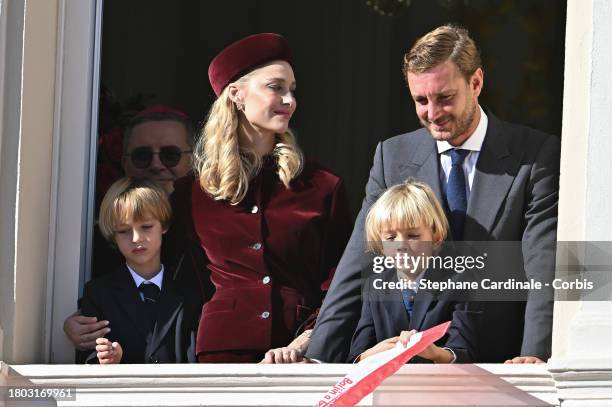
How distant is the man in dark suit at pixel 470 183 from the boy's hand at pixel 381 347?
15cm

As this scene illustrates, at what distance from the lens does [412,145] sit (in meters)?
7.85

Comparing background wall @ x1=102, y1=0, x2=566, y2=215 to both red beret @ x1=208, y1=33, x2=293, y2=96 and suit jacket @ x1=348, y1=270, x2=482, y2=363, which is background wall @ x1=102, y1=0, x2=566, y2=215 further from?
suit jacket @ x1=348, y1=270, x2=482, y2=363

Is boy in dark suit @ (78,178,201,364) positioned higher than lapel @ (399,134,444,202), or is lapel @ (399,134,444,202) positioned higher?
lapel @ (399,134,444,202)

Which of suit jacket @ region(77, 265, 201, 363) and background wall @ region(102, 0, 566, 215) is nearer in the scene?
suit jacket @ region(77, 265, 201, 363)

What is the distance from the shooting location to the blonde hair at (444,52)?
771 cm

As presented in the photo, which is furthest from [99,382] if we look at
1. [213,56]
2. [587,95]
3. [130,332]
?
[587,95]

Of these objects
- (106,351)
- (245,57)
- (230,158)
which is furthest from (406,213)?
(106,351)

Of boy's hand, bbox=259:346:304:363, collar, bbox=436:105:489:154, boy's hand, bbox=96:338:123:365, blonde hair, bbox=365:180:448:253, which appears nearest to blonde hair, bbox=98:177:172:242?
boy's hand, bbox=96:338:123:365

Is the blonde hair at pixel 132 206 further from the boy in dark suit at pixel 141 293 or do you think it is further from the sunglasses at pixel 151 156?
the sunglasses at pixel 151 156

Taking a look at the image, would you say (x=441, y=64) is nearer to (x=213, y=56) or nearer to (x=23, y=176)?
(x=213, y=56)

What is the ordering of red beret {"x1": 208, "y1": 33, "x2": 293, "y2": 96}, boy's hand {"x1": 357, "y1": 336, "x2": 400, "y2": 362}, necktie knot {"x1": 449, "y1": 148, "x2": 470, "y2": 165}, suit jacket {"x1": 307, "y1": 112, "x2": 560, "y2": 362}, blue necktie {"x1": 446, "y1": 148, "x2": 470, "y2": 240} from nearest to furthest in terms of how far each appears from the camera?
boy's hand {"x1": 357, "y1": 336, "x2": 400, "y2": 362} < suit jacket {"x1": 307, "y1": 112, "x2": 560, "y2": 362} < blue necktie {"x1": 446, "y1": 148, "x2": 470, "y2": 240} < necktie knot {"x1": 449, "y1": 148, "x2": 470, "y2": 165} < red beret {"x1": 208, "y1": 33, "x2": 293, "y2": 96}

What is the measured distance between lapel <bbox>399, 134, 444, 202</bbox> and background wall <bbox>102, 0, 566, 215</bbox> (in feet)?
0.67

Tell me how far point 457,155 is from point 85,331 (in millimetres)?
1548

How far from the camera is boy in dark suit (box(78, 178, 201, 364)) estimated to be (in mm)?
7730
